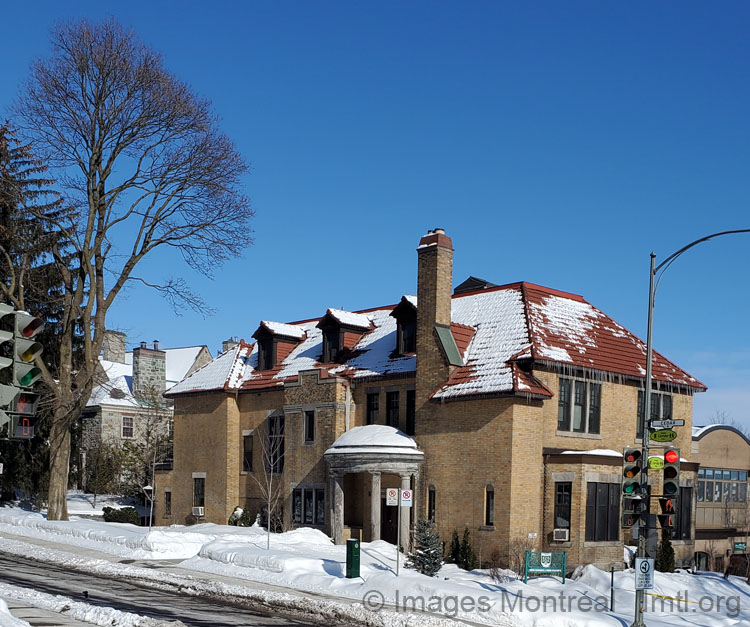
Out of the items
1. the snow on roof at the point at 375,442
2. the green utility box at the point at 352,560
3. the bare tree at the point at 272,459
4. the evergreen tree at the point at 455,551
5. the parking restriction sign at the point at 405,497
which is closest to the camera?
the green utility box at the point at 352,560

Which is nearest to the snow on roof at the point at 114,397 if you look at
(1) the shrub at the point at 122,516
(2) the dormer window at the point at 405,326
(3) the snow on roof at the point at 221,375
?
(3) the snow on roof at the point at 221,375

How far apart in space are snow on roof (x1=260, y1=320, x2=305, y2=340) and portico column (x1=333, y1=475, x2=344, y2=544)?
10.3m

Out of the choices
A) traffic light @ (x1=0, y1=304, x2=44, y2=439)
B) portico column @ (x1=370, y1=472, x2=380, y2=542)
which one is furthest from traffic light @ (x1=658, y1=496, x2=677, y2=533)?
portico column @ (x1=370, y1=472, x2=380, y2=542)

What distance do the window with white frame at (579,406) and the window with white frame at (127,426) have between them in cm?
4040

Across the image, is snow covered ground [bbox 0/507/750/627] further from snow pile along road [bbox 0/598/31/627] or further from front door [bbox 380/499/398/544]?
snow pile along road [bbox 0/598/31/627]

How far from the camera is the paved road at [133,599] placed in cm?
1828

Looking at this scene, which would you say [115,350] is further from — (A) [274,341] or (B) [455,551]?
(B) [455,551]

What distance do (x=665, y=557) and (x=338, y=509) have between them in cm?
1202

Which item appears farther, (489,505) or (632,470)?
(489,505)

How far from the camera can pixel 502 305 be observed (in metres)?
37.2

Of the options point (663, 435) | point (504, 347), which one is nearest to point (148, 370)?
point (504, 347)

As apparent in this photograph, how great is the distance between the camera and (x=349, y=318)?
138ft

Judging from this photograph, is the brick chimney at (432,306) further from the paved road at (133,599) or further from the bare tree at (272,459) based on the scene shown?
the paved road at (133,599)

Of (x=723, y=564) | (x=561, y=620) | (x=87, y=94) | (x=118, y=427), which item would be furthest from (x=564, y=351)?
(x=118, y=427)
